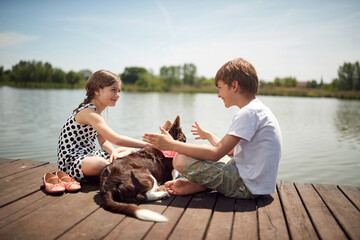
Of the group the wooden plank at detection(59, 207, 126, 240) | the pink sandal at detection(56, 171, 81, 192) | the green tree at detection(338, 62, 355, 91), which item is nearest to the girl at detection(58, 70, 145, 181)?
the pink sandal at detection(56, 171, 81, 192)

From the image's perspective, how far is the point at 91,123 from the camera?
3.39 metres

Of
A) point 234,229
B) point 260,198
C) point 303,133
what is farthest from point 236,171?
point 303,133

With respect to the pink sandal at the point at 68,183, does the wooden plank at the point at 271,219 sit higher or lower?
lower

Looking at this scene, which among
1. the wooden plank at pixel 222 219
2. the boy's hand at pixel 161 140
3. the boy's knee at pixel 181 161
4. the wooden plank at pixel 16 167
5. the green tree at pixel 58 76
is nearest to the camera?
the wooden plank at pixel 222 219

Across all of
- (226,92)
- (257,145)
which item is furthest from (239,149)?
(226,92)

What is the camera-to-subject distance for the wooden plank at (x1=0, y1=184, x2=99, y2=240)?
2109 millimetres

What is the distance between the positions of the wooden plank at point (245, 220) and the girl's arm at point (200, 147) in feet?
1.99

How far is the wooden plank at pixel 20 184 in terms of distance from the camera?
2.89 meters

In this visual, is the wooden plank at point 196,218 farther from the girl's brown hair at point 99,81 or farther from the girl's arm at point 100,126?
the girl's brown hair at point 99,81

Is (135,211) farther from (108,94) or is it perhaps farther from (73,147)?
(108,94)

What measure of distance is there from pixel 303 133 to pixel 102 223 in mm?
11705

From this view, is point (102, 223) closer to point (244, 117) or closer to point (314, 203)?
point (244, 117)

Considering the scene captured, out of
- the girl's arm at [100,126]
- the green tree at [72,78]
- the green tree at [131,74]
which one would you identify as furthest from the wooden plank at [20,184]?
the green tree at [131,74]

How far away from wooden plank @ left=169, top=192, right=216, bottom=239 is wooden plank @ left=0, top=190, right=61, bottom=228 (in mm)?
1478
